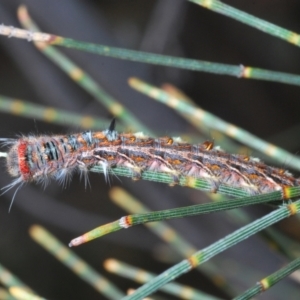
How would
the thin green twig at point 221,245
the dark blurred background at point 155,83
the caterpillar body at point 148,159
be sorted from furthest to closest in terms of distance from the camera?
1. the dark blurred background at point 155,83
2. the caterpillar body at point 148,159
3. the thin green twig at point 221,245

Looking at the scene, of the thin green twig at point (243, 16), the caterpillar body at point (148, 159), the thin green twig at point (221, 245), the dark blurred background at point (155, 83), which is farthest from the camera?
the dark blurred background at point (155, 83)

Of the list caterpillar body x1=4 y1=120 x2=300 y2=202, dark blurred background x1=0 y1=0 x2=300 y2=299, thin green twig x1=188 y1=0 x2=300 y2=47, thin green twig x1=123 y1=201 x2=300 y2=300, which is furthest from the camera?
dark blurred background x1=0 y1=0 x2=300 y2=299

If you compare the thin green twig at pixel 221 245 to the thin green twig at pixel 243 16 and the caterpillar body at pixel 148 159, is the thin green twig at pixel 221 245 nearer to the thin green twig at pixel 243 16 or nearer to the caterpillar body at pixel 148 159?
the thin green twig at pixel 243 16

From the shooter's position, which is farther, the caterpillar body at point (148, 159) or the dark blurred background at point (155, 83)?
the dark blurred background at point (155, 83)

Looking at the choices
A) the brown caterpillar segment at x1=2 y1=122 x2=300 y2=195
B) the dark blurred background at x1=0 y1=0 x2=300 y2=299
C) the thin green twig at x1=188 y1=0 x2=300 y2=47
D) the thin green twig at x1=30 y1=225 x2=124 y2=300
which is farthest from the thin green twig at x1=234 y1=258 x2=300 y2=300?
the dark blurred background at x1=0 y1=0 x2=300 y2=299

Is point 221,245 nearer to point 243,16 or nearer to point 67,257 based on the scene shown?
point 243,16

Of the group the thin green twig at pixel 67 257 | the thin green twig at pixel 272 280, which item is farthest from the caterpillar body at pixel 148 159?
the thin green twig at pixel 272 280

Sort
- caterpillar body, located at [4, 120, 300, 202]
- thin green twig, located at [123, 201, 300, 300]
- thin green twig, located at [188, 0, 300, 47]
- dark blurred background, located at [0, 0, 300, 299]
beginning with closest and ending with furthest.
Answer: thin green twig, located at [123, 201, 300, 300] → thin green twig, located at [188, 0, 300, 47] → caterpillar body, located at [4, 120, 300, 202] → dark blurred background, located at [0, 0, 300, 299]

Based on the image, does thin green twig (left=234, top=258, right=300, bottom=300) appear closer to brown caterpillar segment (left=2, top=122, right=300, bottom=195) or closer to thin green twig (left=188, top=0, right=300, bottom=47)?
thin green twig (left=188, top=0, right=300, bottom=47)

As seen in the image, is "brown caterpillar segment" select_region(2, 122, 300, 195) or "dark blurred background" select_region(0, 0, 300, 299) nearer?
"brown caterpillar segment" select_region(2, 122, 300, 195)
